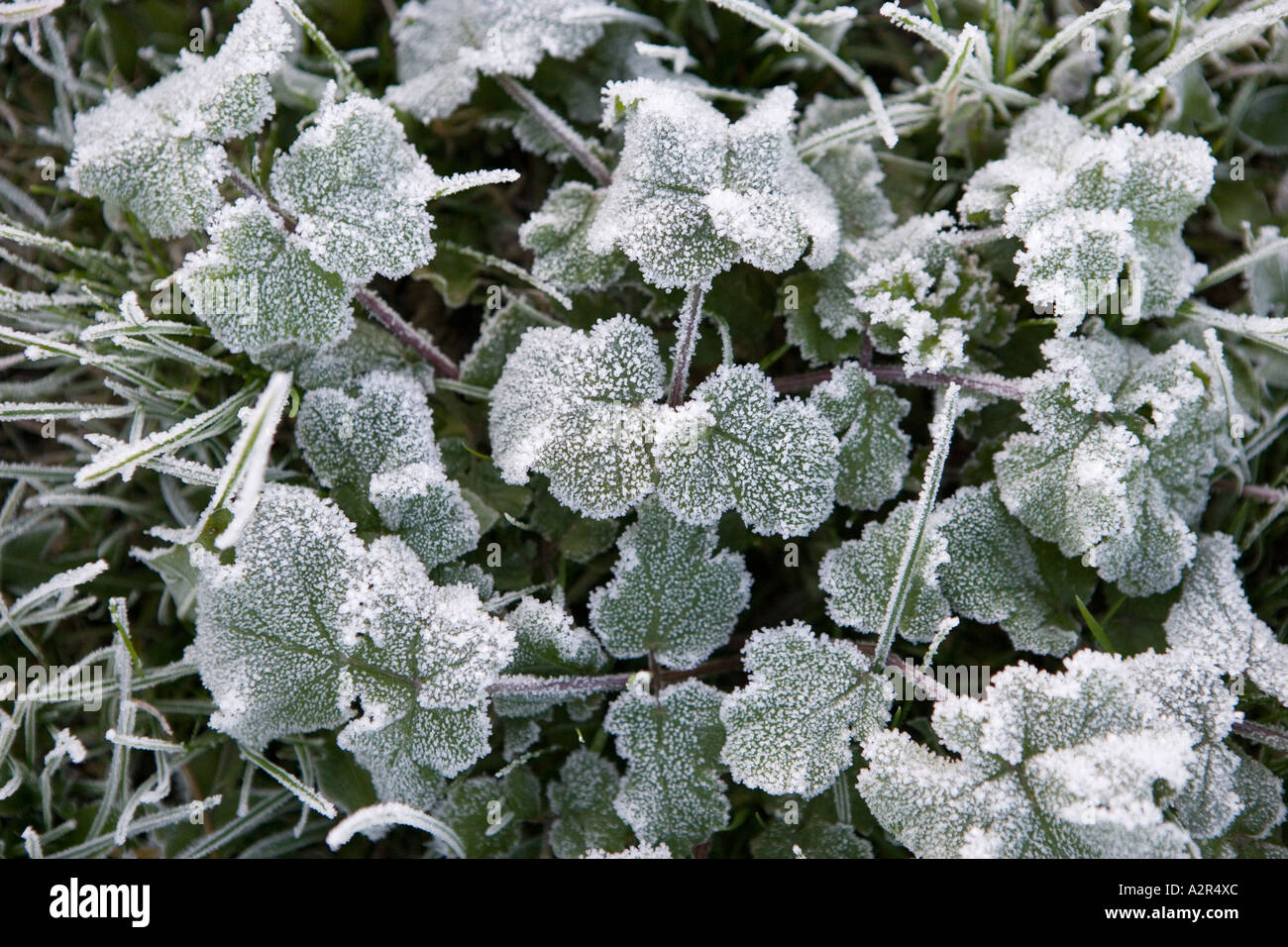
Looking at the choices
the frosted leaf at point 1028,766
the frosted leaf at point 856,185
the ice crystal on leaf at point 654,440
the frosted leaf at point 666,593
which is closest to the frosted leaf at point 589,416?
the ice crystal on leaf at point 654,440

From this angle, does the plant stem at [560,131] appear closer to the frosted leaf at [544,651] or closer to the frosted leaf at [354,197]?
the frosted leaf at [354,197]

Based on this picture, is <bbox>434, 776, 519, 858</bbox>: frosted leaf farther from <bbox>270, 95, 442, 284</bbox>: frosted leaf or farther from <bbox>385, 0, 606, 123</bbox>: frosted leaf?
<bbox>385, 0, 606, 123</bbox>: frosted leaf

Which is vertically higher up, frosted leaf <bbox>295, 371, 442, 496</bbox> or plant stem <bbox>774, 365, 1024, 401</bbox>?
plant stem <bbox>774, 365, 1024, 401</bbox>

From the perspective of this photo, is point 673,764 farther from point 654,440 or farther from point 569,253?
point 569,253

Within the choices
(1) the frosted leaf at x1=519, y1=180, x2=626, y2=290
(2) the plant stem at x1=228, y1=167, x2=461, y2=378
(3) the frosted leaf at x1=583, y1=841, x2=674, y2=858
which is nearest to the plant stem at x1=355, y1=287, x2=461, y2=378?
(2) the plant stem at x1=228, y1=167, x2=461, y2=378
